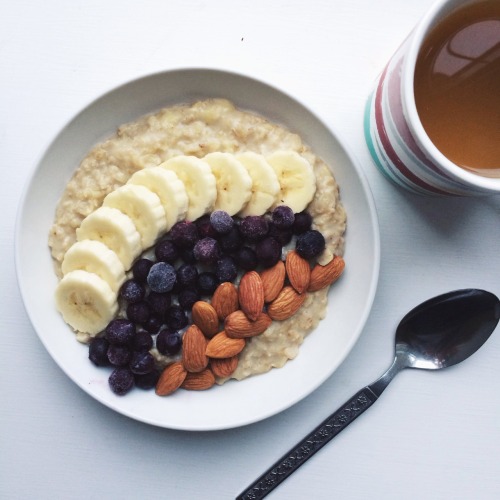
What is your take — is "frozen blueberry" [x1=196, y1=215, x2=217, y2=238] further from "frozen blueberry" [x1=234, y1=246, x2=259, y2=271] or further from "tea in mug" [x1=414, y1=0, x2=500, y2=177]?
"tea in mug" [x1=414, y1=0, x2=500, y2=177]

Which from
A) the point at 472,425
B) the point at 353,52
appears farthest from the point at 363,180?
the point at 472,425

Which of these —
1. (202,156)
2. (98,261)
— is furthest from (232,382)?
(202,156)

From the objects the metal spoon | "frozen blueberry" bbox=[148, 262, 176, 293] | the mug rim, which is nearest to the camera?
the mug rim

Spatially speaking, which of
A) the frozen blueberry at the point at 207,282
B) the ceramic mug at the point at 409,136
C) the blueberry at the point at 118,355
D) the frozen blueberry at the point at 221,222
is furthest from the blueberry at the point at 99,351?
the ceramic mug at the point at 409,136

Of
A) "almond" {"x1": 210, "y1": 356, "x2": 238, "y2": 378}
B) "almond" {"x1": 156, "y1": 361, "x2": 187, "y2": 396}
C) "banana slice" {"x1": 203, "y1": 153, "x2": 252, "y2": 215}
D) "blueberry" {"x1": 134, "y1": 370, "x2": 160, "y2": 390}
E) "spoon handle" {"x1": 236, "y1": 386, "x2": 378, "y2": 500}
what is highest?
"banana slice" {"x1": 203, "y1": 153, "x2": 252, "y2": 215}

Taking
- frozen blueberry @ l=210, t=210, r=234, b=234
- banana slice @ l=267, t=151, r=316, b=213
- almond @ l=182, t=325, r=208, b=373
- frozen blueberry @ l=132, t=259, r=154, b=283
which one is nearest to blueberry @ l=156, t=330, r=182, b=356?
almond @ l=182, t=325, r=208, b=373

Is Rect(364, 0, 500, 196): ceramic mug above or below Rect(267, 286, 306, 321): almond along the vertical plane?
above

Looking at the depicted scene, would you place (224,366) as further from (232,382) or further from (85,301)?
(85,301)
